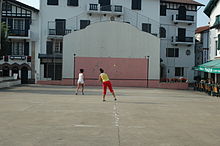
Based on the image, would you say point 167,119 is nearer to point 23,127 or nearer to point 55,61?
point 23,127

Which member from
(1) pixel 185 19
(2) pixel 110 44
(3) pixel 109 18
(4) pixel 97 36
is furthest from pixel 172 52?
(4) pixel 97 36

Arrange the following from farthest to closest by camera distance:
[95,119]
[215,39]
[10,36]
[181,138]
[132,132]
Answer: [10,36] → [215,39] → [95,119] → [132,132] → [181,138]

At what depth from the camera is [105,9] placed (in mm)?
37438

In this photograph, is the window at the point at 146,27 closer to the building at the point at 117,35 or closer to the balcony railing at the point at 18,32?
the building at the point at 117,35

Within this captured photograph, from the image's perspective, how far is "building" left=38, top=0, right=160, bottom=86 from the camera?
97.7ft

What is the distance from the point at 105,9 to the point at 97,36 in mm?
8705

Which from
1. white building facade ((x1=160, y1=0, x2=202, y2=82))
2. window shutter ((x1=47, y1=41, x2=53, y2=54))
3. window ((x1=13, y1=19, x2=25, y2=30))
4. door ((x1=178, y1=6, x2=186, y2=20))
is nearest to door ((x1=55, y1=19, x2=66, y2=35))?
window shutter ((x1=47, y1=41, x2=53, y2=54))

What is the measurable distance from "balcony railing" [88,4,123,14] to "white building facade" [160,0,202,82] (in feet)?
24.5

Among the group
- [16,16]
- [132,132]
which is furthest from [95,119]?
[16,16]

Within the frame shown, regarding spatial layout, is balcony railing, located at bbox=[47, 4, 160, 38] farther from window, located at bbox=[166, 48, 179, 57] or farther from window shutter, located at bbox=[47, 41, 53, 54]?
window, located at bbox=[166, 48, 179, 57]

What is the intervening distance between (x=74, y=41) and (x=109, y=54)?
3.82 m

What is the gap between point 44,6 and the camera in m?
37.0

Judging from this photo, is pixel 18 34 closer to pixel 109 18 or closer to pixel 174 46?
pixel 109 18

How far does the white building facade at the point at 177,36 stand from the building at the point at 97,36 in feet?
9.27
